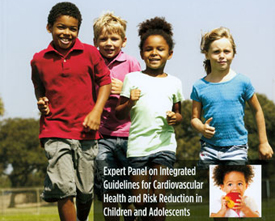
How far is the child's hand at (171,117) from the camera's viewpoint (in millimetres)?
5463

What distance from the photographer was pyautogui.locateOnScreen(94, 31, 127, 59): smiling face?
6.28 metres

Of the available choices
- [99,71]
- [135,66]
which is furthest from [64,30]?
[135,66]

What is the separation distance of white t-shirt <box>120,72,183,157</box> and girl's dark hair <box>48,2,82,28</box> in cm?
84

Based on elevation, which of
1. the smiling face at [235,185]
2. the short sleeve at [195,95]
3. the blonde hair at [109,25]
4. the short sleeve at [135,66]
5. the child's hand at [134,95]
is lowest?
the smiling face at [235,185]

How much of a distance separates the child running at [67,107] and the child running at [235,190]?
128cm

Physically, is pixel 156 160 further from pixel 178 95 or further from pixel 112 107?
pixel 112 107

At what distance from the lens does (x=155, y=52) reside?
18.8ft

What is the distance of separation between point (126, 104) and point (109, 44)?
3.07 ft

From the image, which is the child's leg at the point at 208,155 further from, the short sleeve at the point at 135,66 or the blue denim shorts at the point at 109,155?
the short sleeve at the point at 135,66

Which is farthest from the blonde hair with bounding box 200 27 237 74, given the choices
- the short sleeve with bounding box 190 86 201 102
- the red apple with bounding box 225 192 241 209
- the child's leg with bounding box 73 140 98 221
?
the child's leg with bounding box 73 140 98 221

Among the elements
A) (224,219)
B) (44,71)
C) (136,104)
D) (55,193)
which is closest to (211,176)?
(224,219)

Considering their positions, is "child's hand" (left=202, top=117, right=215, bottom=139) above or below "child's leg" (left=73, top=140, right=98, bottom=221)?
above

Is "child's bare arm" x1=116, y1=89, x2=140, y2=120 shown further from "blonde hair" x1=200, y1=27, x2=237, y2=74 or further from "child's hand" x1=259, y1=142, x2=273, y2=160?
"child's hand" x1=259, y1=142, x2=273, y2=160

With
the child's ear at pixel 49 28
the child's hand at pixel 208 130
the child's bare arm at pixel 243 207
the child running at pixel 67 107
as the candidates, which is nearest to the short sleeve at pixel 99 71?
the child running at pixel 67 107
